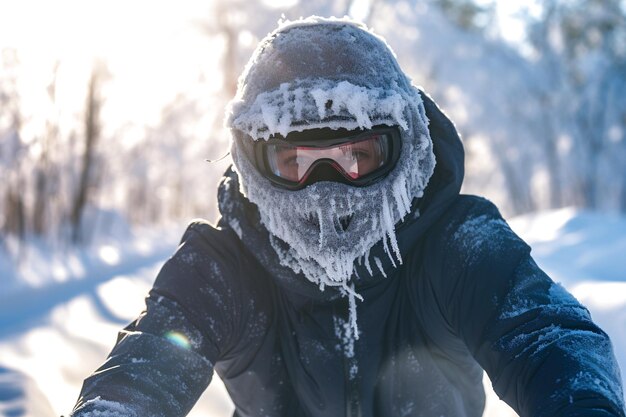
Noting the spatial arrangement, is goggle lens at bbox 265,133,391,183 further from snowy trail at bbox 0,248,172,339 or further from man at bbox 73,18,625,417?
snowy trail at bbox 0,248,172,339

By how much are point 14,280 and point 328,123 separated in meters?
9.93

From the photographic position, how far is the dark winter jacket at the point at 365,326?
138cm

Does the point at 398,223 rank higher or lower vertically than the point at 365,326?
higher

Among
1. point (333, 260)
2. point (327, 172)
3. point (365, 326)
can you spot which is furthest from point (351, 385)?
point (327, 172)

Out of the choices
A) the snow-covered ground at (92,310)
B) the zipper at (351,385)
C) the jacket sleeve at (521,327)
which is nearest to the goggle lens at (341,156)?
the jacket sleeve at (521,327)

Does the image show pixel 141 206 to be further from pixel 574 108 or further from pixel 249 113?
pixel 249 113

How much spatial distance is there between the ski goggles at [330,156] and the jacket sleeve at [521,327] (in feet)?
0.92

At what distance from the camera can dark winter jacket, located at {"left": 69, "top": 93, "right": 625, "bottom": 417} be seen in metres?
1.38

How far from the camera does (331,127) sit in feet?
5.32

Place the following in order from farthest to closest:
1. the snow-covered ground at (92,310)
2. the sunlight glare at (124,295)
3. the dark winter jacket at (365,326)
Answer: the sunlight glare at (124,295)
the snow-covered ground at (92,310)
the dark winter jacket at (365,326)

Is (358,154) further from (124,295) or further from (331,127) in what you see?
(124,295)

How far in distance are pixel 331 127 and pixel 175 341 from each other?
2.34ft

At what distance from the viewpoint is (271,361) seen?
1.74 metres

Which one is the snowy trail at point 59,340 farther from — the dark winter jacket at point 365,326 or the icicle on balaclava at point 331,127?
the icicle on balaclava at point 331,127
